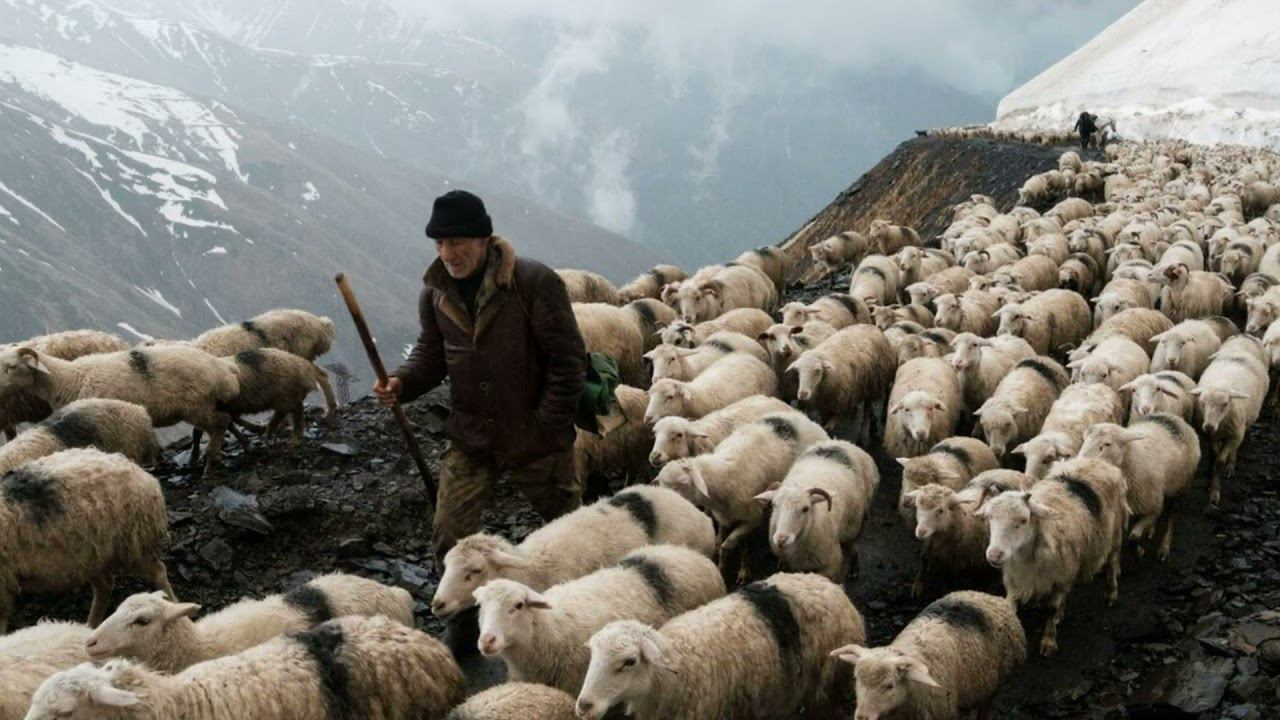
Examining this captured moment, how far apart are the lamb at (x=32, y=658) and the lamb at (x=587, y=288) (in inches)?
387

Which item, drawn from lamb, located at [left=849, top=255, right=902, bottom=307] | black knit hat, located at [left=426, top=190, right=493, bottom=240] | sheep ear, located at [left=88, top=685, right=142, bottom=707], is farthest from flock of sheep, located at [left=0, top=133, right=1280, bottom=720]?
black knit hat, located at [left=426, top=190, right=493, bottom=240]

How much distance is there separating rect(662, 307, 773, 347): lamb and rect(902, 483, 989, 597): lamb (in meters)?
5.11

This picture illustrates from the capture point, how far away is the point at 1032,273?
16281 mm

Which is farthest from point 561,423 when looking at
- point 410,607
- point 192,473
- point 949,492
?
point 192,473

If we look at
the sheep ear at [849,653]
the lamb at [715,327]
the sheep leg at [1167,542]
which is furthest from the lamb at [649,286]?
the sheep ear at [849,653]

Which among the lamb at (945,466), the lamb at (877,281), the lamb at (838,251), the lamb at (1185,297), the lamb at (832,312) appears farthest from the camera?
the lamb at (838,251)

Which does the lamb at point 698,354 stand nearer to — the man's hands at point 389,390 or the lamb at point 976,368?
the lamb at point 976,368

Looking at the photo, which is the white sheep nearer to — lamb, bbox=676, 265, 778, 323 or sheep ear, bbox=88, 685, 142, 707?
lamb, bbox=676, 265, 778, 323

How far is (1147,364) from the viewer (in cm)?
1131

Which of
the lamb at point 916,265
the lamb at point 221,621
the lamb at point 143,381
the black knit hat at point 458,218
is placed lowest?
the lamb at point 221,621

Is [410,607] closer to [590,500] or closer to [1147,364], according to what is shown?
[590,500]

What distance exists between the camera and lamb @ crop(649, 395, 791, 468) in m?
→ 8.89

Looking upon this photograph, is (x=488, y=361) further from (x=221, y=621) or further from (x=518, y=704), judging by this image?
(x=221, y=621)

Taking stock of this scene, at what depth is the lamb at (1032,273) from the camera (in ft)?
52.0
